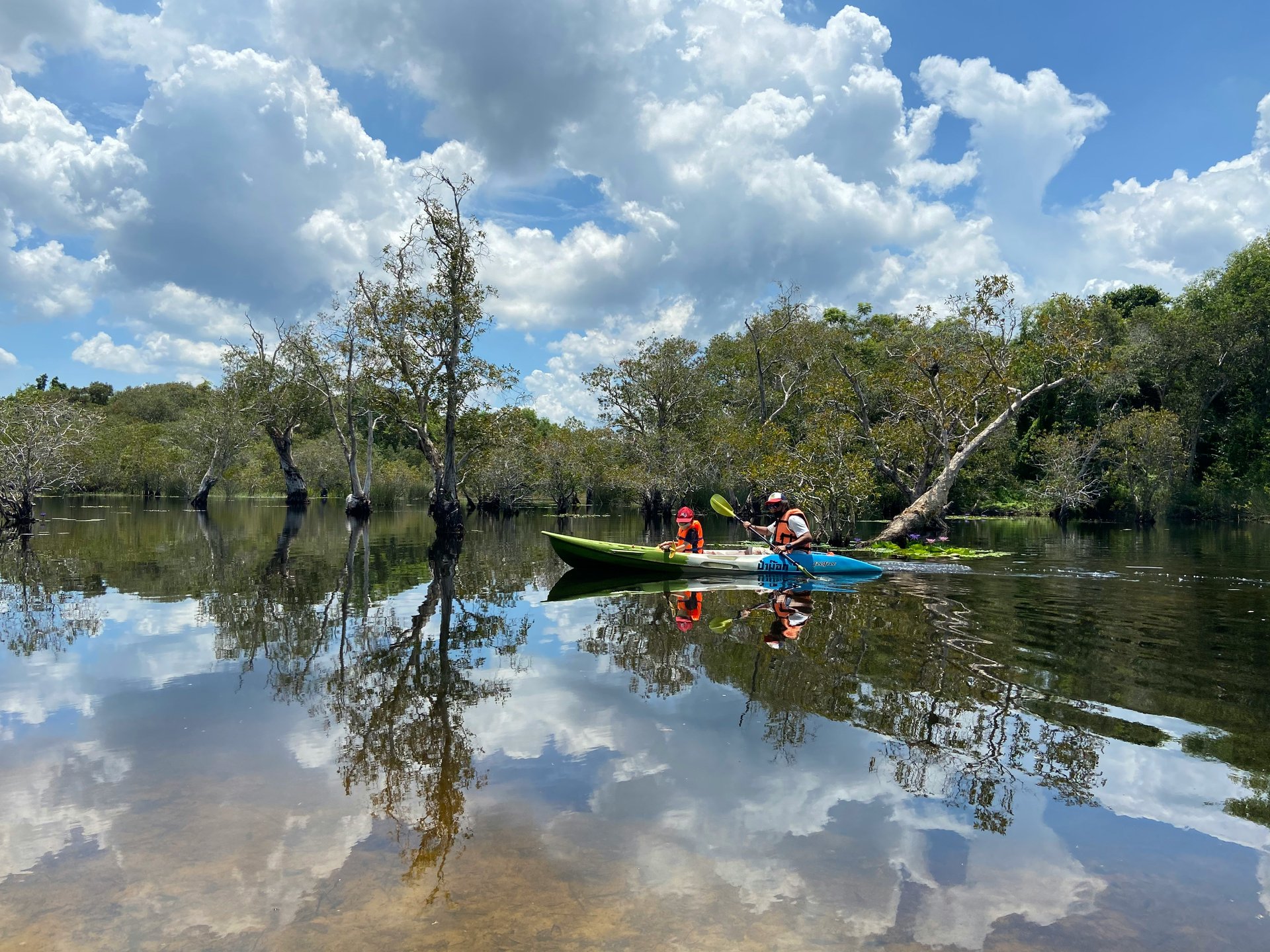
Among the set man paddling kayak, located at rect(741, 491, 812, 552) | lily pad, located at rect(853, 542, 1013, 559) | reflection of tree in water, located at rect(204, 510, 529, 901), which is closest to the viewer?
reflection of tree in water, located at rect(204, 510, 529, 901)

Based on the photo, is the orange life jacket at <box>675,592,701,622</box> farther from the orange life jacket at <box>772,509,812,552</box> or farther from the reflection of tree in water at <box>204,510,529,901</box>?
the reflection of tree in water at <box>204,510,529,901</box>

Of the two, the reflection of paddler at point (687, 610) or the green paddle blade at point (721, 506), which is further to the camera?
the green paddle blade at point (721, 506)

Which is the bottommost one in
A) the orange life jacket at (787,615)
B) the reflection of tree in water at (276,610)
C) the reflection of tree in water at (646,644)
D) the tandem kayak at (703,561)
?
the reflection of tree in water at (276,610)

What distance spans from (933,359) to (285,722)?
23.2 m

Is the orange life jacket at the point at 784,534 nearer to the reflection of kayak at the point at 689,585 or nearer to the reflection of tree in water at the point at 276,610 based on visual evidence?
the reflection of kayak at the point at 689,585

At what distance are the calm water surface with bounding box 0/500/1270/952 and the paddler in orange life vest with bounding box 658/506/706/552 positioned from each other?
12.5 feet

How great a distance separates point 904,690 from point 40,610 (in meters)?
12.0

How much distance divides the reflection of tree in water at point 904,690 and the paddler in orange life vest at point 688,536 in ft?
11.0

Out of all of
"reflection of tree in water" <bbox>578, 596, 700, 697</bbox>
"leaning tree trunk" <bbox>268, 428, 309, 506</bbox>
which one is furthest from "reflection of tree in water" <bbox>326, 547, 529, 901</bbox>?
"leaning tree trunk" <bbox>268, 428, 309, 506</bbox>

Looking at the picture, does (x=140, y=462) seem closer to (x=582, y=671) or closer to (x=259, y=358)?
(x=259, y=358)

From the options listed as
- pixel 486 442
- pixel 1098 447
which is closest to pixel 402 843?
pixel 486 442

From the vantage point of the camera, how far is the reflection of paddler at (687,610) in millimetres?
10656

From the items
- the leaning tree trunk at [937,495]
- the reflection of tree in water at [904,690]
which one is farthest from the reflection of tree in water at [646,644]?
the leaning tree trunk at [937,495]

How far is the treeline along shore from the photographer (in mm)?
24719
